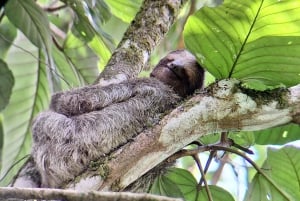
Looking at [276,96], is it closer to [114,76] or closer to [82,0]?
[114,76]

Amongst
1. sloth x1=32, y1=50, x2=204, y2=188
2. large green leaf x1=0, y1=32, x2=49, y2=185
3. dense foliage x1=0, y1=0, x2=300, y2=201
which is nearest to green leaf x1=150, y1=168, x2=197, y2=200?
dense foliage x1=0, y1=0, x2=300, y2=201

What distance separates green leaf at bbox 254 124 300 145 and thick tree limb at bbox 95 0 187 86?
0.55 metres

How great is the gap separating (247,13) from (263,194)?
0.66 metres

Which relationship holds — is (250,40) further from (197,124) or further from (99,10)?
(99,10)

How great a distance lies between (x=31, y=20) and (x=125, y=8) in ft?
2.05

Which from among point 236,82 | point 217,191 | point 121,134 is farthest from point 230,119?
point 217,191

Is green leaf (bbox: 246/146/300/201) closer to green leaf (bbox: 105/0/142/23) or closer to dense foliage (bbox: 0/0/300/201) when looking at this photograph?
dense foliage (bbox: 0/0/300/201)

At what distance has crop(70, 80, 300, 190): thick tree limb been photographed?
1.63m

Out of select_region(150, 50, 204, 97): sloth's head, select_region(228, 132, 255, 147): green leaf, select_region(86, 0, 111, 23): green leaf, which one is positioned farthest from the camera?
select_region(86, 0, 111, 23): green leaf

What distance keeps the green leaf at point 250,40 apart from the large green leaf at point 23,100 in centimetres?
140

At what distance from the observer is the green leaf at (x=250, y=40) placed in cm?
168

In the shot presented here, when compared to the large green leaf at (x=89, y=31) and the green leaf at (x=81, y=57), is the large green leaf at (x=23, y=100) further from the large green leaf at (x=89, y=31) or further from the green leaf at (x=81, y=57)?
the large green leaf at (x=89, y=31)

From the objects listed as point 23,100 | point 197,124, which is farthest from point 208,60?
point 23,100

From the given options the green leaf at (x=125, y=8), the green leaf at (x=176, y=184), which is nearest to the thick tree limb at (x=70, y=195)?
the green leaf at (x=176, y=184)
